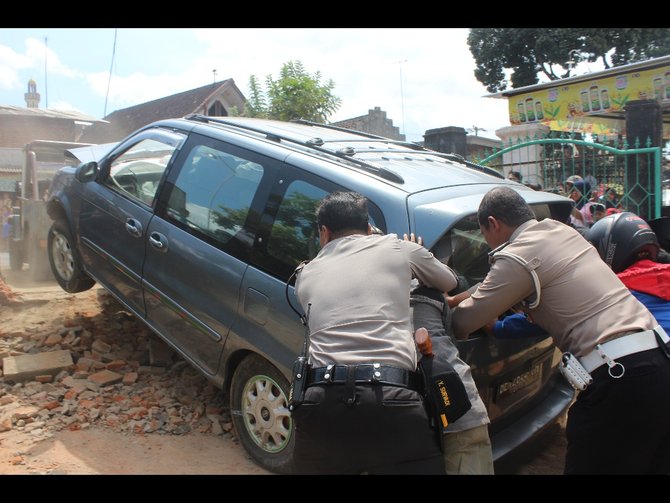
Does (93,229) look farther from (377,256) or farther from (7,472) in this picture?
(377,256)

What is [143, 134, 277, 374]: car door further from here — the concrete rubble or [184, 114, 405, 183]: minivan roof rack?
the concrete rubble

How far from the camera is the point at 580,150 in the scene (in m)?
6.35

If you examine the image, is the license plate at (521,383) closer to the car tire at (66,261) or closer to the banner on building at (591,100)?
the car tire at (66,261)

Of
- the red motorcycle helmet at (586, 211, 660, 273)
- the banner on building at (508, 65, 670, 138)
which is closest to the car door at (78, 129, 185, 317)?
the red motorcycle helmet at (586, 211, 660, 273)

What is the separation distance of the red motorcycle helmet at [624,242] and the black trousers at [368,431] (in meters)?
1.31

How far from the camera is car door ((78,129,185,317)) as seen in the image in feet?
12.7

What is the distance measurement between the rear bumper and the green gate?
129 inches

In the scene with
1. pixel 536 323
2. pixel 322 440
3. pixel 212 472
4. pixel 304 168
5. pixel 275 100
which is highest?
pixel 275 100

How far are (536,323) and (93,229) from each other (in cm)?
340

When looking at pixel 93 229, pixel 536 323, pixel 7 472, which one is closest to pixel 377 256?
pixel 536 323

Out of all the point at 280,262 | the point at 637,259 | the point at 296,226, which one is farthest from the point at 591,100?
the point at 280,262

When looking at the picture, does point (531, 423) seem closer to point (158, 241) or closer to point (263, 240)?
point (263, 240)

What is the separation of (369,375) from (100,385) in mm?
2766

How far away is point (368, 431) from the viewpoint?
1911mm
